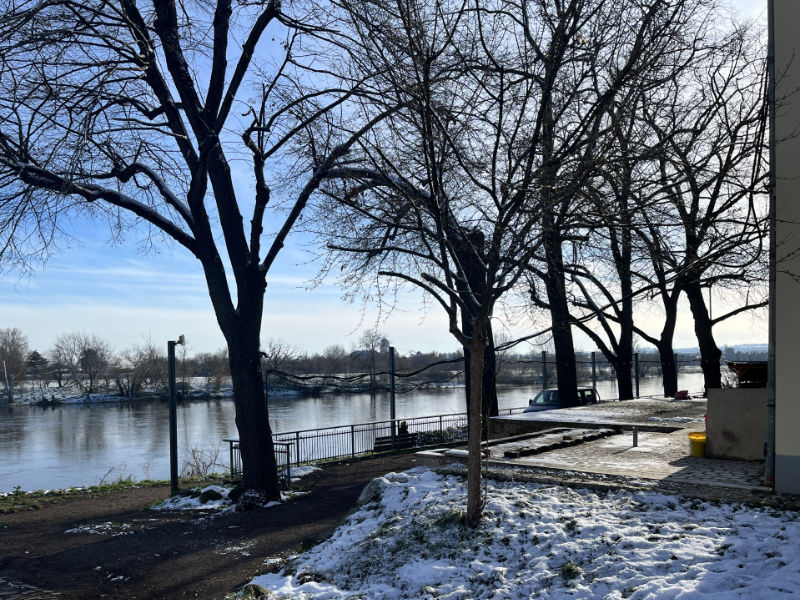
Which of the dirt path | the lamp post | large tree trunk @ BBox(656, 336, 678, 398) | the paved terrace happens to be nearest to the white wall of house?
the paved terrace

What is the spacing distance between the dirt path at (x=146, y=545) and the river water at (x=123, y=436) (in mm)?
7350

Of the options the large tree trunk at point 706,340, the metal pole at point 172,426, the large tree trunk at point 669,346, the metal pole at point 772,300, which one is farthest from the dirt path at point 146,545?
the large tree trunk at point 669,346

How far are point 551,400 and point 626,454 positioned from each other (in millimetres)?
11646

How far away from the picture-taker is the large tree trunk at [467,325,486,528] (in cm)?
710

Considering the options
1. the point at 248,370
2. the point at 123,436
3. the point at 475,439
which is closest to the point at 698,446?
the point at 475,439

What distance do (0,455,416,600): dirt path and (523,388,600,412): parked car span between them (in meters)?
10.4

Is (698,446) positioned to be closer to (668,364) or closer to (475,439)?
(475,439)

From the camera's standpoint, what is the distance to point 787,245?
24.9ft

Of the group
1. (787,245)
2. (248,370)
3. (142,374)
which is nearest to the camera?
(787,245)

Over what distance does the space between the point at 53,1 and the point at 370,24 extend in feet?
13.6

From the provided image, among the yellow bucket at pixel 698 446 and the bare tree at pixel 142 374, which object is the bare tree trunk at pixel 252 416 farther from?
the bare tree at pixel 142 374

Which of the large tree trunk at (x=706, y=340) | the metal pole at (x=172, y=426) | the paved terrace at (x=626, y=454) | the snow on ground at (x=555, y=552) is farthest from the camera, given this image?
the large tree trunk at (x=706, y=340)

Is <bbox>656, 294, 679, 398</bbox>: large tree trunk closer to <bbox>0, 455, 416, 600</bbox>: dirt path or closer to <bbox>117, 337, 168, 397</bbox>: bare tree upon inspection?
→ <bbox>0, 455, 416, 600</bbox>: dirt path

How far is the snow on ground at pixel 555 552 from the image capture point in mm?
5312
